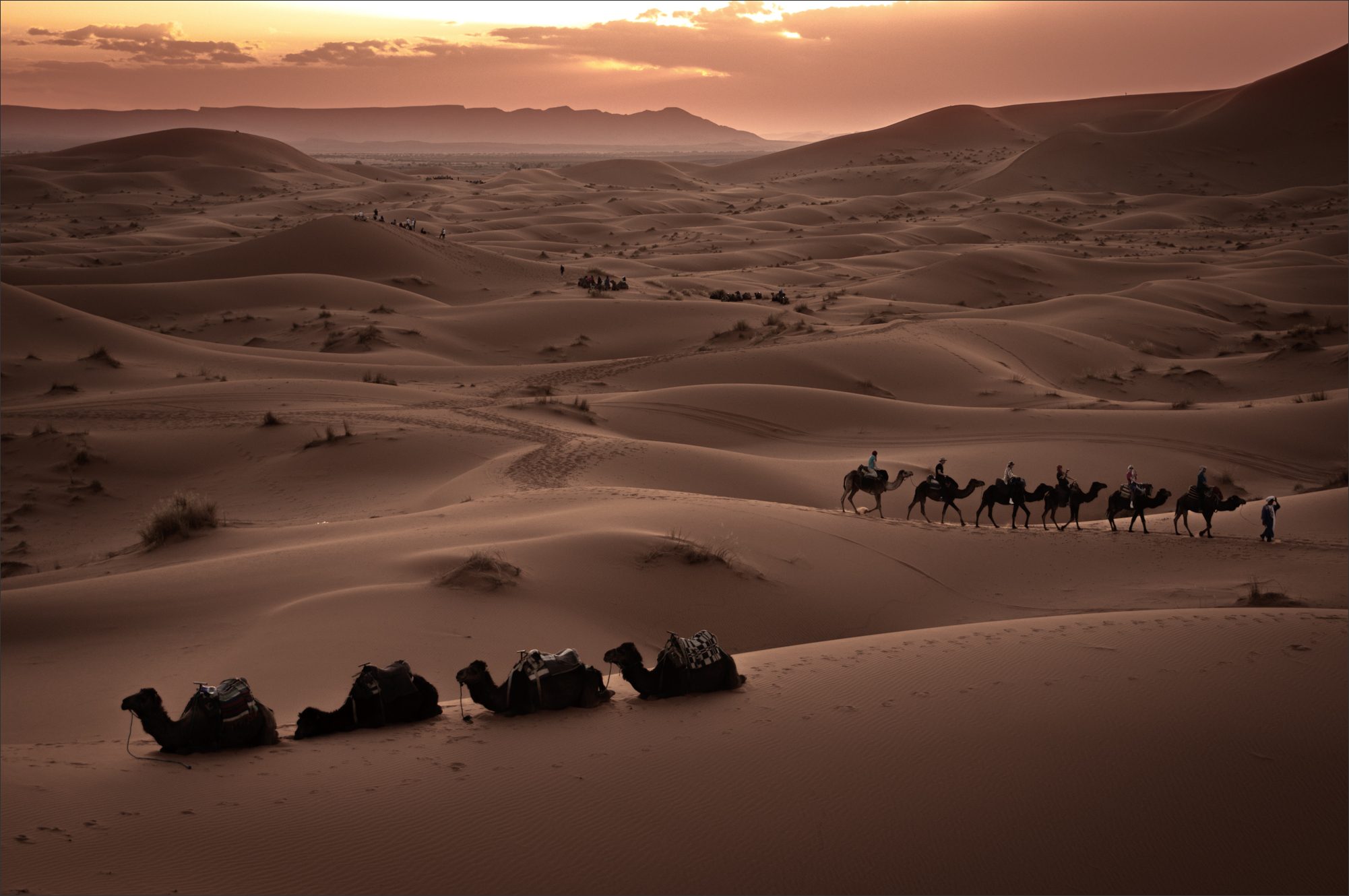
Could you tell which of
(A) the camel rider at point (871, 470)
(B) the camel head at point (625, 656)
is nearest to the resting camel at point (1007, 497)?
(A) the camel rider at point (871, 470)

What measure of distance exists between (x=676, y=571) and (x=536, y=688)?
14.2ft

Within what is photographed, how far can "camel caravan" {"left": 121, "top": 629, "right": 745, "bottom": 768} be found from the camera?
5.84 meters

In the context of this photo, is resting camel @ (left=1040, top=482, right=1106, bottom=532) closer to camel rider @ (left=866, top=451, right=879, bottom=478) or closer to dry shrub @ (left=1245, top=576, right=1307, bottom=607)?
camel rider @ (left=866, top=451, right=879, bottom=478)

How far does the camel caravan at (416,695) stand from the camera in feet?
19.2

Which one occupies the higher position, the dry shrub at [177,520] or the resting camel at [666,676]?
the dry shrub at [177,520]

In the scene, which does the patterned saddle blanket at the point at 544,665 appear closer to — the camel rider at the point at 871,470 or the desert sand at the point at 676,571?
the desert sand at the point at 676,571

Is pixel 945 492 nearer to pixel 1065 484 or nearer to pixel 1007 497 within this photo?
pixel 1007 497

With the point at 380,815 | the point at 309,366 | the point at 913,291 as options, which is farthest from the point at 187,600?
the point at 913,291

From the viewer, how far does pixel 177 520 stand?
12.9 meters

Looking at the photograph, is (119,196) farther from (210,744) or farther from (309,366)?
(210,744)

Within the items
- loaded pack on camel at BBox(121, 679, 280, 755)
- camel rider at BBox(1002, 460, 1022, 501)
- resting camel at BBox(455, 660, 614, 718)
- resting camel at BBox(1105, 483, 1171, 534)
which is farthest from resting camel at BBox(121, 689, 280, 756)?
resting camel at BBox(1105, 483, 1171, 534)

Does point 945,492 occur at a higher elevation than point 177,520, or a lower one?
lower

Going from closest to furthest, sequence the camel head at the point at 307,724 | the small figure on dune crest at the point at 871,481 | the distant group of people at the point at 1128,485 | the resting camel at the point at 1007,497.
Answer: the camel head at the point at 307,724, the distant group of people at the point at 1128,485, the resting camel at the point at 1007,497, the small figure on dune crest at the point at 871,481

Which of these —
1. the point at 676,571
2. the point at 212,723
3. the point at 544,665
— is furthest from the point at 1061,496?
the point at 212,723
